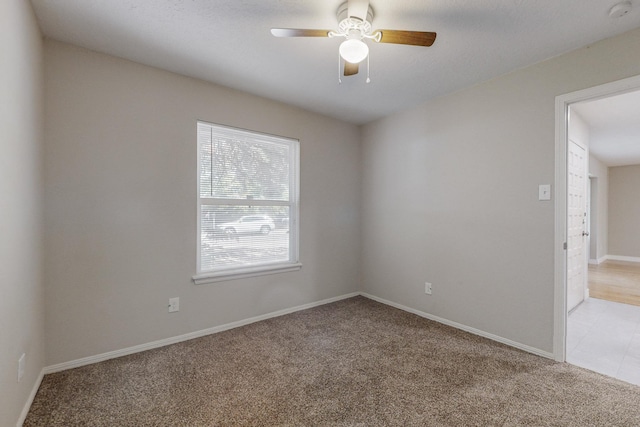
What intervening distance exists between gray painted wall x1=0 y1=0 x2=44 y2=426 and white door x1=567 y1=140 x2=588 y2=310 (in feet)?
15.2

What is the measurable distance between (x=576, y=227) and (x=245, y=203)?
392cm

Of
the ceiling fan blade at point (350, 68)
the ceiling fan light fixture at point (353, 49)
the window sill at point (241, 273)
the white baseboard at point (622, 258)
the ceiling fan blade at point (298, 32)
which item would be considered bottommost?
the white baseboard at point (622, 258)

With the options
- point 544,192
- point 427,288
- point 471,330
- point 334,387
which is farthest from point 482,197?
point 334,387

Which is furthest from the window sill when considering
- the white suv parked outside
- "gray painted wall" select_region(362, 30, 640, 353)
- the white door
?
the white door

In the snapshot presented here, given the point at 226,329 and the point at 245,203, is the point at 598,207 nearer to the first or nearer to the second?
the point at 245,203

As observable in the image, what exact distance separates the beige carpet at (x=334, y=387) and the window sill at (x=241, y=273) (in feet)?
1.81

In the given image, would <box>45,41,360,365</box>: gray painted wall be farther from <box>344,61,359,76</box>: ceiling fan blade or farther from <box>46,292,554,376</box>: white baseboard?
<box>344,61,359,76</box>: ceiling fan blade

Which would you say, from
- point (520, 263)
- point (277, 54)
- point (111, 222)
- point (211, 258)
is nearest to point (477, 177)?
point (520, 263)

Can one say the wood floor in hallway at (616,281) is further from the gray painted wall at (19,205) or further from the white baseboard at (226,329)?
the gray painted wall at (19,205)

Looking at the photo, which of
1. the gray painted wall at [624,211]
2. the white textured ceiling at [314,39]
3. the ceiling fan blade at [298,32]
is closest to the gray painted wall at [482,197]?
the white textured ceiling at [314,39]

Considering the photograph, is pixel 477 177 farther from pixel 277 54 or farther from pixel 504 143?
pixel 277 54

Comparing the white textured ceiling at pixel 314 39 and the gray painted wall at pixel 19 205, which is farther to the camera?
the white textured ceiling at pixel 314 39

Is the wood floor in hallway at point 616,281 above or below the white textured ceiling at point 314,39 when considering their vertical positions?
below

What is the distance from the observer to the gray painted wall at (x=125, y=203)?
7.02 ft
